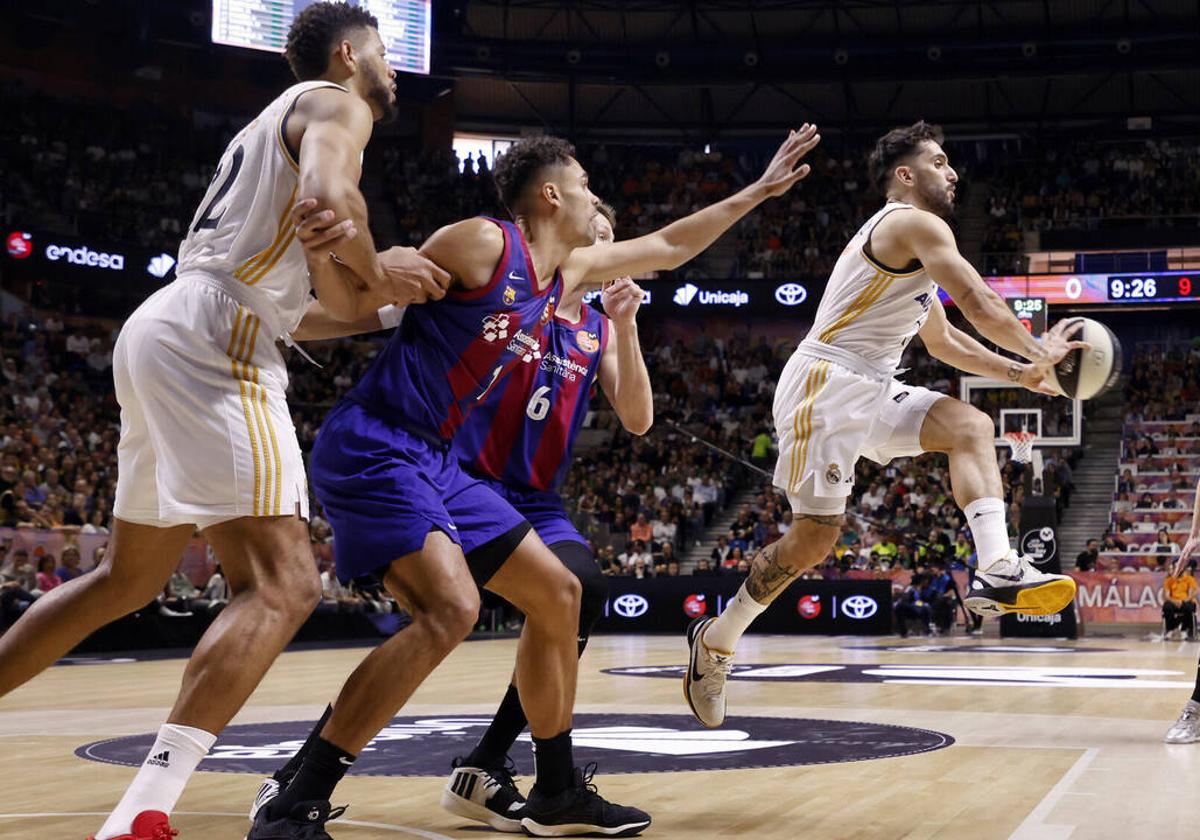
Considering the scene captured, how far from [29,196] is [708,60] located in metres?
14.4

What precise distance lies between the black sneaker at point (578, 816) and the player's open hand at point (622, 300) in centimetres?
152

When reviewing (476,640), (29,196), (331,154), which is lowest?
(476,640)

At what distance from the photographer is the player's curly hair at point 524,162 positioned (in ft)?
14.9

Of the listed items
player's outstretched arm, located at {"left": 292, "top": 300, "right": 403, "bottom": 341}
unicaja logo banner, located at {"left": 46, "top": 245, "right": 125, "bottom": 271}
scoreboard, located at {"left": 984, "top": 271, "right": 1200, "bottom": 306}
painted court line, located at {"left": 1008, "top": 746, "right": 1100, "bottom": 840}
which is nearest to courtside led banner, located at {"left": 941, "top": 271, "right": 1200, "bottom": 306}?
scoreboard, located at {"left": 984, "top": 271, "right": 1200, "bottom": 306}

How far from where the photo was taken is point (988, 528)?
19.1ft

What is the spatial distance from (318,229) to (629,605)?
17.8 metres

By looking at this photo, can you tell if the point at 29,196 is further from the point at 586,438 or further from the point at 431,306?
the point at 431,306

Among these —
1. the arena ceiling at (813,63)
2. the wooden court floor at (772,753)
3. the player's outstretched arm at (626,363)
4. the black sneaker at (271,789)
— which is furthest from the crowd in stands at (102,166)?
the black sneaker at (271,789)

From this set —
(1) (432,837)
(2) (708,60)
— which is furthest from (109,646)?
(2) (708,60)

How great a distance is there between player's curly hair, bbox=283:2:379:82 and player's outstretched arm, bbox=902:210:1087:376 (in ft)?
8.73

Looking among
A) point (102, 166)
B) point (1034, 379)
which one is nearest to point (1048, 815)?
point (1034, 379)

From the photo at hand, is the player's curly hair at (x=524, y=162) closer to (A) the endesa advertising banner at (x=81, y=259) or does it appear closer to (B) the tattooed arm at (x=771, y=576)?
(B) the tattooed arm at (x=771, y=576)

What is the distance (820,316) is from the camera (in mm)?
6402

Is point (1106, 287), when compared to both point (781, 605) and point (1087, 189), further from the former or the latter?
point (781, 605)
